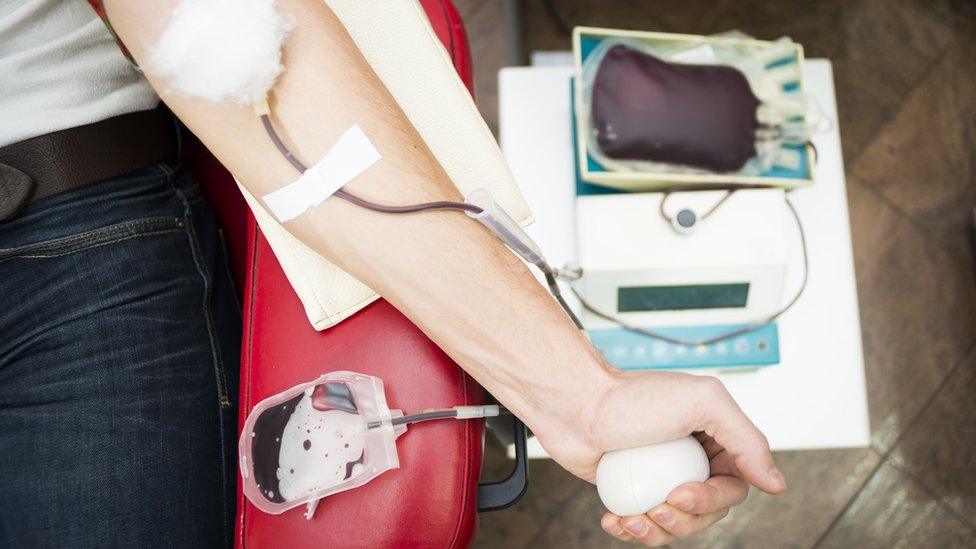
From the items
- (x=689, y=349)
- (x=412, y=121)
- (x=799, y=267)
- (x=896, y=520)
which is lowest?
(x=896, y=520)

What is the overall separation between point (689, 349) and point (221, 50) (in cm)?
76

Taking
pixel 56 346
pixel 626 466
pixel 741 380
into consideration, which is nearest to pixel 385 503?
pixel 626 466

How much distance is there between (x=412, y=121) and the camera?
78 cm

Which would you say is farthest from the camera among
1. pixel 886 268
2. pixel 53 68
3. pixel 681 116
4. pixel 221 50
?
pixel 886 268

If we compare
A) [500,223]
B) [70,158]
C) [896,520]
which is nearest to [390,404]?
[500,223]

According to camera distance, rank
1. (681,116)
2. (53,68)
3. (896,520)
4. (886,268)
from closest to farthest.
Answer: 1. (53,68)
2. (681,116)
3. (896,520)
4. (886,268)

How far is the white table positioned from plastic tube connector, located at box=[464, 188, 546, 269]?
409 mm

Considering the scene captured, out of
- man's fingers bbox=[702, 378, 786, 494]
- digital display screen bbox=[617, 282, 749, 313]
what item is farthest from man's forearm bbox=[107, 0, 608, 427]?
digital display screen bbox=[617, 282, 749, 313]

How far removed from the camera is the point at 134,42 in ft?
2.19

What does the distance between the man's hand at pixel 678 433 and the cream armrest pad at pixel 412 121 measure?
0.72 ft

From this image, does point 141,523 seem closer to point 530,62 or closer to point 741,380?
point 741,380

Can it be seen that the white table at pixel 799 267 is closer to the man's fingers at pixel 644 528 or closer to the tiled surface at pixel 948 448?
the man's fingers at pixel 644 528

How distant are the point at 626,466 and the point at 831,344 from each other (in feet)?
1.95

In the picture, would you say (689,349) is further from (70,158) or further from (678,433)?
(70,158)
